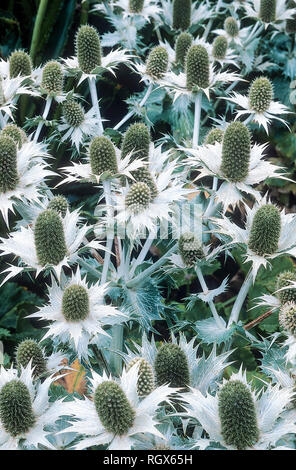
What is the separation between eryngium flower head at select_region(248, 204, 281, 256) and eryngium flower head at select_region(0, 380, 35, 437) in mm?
796

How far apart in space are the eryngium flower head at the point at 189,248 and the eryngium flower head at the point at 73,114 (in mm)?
746

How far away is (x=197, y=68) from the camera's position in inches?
93.5

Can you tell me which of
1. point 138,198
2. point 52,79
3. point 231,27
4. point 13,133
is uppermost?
point 231,27

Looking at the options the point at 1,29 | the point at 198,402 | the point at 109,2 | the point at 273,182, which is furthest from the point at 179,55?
the point at 198,402

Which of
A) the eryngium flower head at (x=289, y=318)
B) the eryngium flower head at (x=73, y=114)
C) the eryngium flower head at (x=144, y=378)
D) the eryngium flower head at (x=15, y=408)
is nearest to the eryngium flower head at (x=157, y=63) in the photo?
the eryngium flower head at (x=73, y=114)

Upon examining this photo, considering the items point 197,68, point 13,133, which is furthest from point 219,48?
point 13,133

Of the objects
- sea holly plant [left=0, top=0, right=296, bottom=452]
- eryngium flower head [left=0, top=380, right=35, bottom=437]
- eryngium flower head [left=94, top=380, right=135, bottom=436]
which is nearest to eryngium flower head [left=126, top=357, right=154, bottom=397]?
sea holly plant [left=0, top=0, right=296, bottom=452]

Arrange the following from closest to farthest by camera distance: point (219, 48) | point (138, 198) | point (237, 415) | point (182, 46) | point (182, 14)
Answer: point (237, 415), point (138, 198), point (182, 46), point (219, 48), point (182, 14)

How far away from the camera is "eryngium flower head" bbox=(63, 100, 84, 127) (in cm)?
242

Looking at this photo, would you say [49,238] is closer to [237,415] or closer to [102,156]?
[102,156]

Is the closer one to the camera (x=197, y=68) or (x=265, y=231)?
(x=265, y=231)

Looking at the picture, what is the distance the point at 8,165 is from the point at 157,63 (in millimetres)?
970
